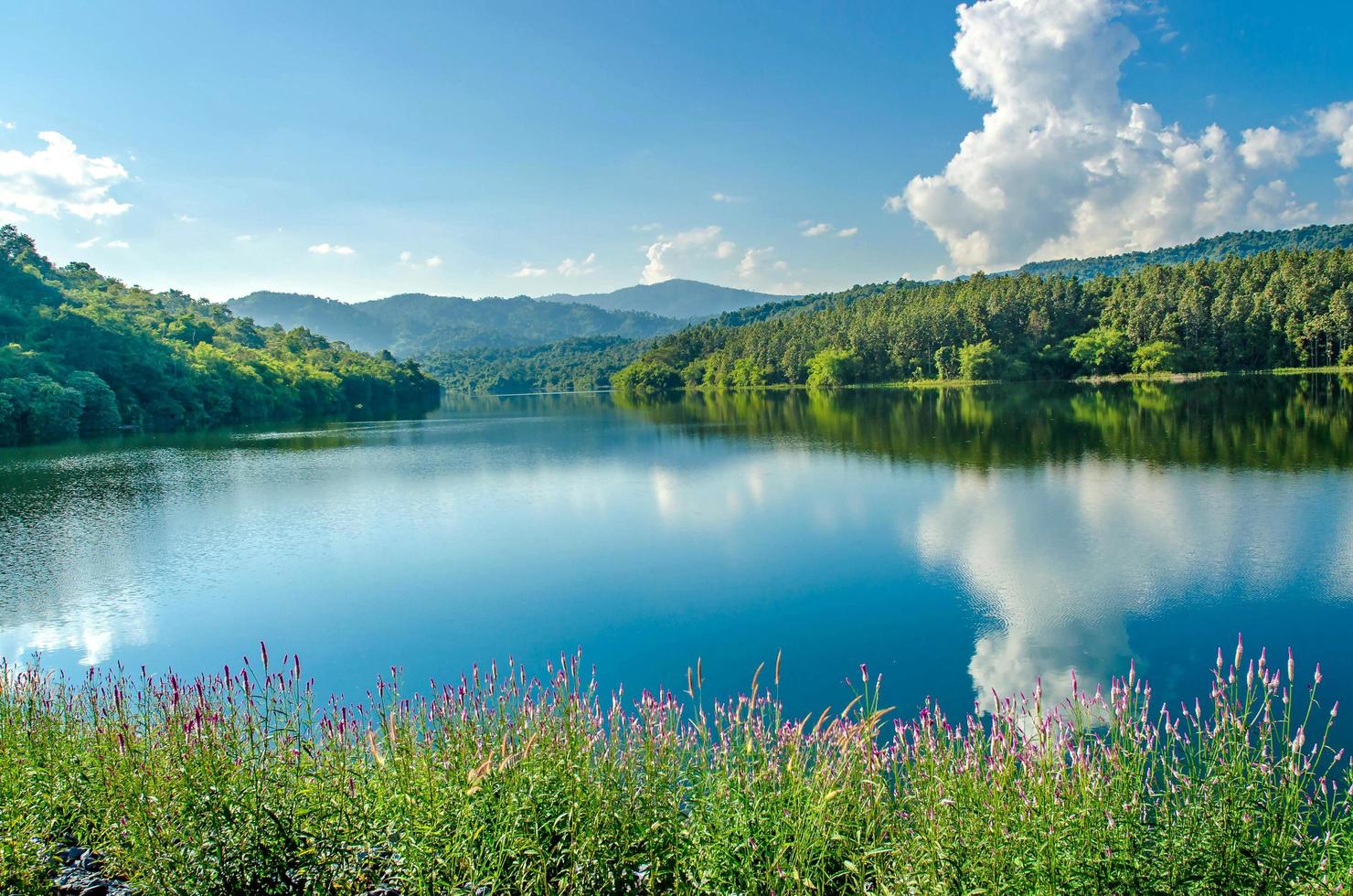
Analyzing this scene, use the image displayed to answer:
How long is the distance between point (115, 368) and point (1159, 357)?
107m

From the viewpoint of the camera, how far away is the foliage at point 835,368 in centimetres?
11488

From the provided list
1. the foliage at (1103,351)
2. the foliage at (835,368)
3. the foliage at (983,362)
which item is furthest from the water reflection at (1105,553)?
the foliage at (835,368)

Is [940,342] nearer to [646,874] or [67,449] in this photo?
[67,449]

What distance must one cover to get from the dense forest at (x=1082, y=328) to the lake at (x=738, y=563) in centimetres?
5946

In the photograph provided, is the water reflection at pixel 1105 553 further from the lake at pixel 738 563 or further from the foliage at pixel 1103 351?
the foliage at pixel 1103 351

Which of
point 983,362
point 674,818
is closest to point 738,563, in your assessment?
point 674,818

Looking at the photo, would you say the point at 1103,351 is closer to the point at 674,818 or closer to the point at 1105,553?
the point at 1105,553

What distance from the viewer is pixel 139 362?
2763 inches

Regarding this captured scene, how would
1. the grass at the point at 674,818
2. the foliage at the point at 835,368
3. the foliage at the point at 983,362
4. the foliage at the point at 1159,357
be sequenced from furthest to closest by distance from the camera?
1. the foliage at the point at 835,368
2. the foliage at the point at 983,362
3. the foliage at the point at 1159,357
4. the grass at the point at 674,818

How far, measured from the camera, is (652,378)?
15075cm

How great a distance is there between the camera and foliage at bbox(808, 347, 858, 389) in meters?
115

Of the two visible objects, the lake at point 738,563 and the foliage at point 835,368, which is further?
the foliage at point 835,368

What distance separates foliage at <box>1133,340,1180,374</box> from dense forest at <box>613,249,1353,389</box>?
133 mm

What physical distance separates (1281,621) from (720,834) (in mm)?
11622
